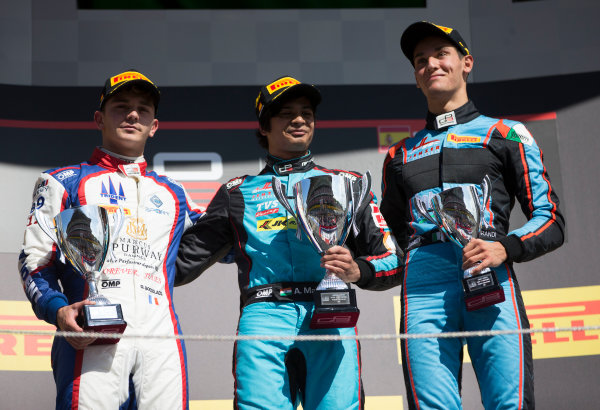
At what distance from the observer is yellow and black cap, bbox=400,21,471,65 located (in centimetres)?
258

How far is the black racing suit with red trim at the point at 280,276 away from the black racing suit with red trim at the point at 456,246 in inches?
4.9

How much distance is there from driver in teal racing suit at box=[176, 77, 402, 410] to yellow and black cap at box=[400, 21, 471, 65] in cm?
37

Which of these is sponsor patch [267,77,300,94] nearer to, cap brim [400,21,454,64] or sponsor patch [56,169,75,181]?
cap brim [400,21,454,64]

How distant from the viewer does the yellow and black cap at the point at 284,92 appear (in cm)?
259

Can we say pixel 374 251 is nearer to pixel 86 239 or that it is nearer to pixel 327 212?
pixel 327 212

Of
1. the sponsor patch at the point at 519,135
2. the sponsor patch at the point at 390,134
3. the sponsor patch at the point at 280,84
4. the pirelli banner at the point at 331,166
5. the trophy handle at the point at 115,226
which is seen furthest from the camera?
the sponsor patch at the point at 390,134

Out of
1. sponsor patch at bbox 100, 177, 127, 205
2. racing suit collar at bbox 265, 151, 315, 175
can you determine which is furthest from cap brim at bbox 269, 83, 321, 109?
sponsor patch at bbox 100, 177, 127, 205

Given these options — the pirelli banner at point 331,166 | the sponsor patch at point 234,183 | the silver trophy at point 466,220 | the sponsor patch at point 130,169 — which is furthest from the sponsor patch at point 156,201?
the pirelli banner at point 331,166

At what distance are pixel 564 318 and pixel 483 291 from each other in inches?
73.7

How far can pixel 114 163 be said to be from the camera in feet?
8.48

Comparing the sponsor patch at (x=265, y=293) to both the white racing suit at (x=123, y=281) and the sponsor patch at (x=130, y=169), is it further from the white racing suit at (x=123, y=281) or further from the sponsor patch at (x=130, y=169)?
the sponsor patch at (x=130, y=169)

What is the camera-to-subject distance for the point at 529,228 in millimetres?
2279

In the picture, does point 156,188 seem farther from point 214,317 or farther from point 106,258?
point 214,317

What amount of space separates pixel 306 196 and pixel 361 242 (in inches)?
11.4
